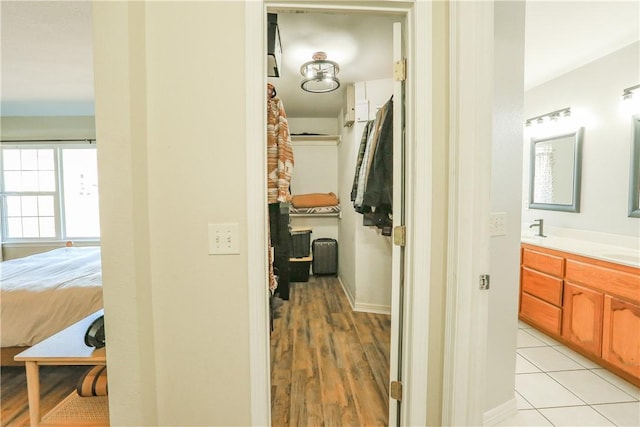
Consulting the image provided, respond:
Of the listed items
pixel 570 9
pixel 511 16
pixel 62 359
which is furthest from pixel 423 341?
pixel 570 9

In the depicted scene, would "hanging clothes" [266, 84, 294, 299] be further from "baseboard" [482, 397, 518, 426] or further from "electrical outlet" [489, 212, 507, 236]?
"baseboard" [482, 397, 518, 426]

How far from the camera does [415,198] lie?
3.83ft

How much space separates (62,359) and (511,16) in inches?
107

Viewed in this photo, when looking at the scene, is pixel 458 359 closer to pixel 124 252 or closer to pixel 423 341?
pixel 423 341

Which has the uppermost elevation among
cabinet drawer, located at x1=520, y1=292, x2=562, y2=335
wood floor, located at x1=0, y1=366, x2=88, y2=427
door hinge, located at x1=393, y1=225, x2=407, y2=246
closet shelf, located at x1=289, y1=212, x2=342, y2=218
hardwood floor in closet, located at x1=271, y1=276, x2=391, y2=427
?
door hinge, located at x1=393, y1=225, x2=407, y2=246

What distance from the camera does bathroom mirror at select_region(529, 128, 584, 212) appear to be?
2.51m

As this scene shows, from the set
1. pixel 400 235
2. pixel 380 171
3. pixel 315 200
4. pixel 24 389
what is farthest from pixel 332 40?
pixel 24 389

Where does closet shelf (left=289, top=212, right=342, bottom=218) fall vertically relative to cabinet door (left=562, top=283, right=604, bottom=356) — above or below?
above

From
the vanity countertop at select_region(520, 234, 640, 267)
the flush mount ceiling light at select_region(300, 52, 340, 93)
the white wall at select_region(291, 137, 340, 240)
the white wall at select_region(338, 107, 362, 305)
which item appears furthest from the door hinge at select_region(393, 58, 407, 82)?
the white wall at select_region(291, 137, 340, 240)

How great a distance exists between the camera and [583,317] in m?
2.04

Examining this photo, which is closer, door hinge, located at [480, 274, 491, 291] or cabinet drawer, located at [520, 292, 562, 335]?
door hinge, located at [480, 274, 491, 291]

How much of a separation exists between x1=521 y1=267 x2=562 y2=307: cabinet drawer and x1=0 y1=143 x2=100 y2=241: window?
5.47 m

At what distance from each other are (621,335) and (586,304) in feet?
0.84

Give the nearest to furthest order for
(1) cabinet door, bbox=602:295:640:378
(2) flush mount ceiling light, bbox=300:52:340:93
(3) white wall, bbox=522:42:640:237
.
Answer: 1. (1) cabinet door, bbox=602:295:640:378
2. (3) white wall, bbox=522:42:640:237
3. (2) flush mount ceiling light, bbox=300:52:340:93
